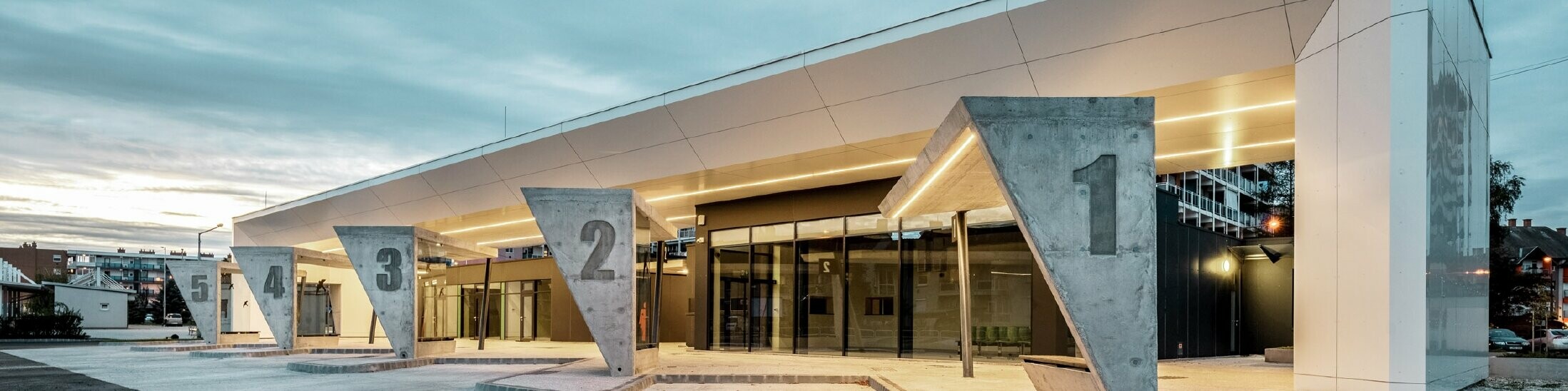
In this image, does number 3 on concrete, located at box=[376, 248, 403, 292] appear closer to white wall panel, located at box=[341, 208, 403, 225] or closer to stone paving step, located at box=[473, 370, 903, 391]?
stone paving step, located at box=[473, 370, 903, 391]

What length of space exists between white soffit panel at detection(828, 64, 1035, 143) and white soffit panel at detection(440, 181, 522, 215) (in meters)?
11.4

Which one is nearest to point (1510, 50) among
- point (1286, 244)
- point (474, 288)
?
point (1286, 244)

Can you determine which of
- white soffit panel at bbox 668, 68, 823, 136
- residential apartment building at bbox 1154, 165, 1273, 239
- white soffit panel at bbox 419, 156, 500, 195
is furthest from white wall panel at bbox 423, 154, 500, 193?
residential apartment building at bbox 1154, 165, 1273, 239

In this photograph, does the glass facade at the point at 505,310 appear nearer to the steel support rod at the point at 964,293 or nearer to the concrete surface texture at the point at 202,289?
the concrete surface texture at the point at 202,289

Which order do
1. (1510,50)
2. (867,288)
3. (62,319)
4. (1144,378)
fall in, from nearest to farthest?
(1144,378) < (867,288) < (1510,50) < (62,319)

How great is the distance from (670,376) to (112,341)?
91.4 ft

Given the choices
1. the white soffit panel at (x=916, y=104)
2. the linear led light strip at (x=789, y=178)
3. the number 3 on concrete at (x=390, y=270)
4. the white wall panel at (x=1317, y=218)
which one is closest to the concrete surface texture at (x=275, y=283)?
the number 3 on concrete at (x=390, y=270)

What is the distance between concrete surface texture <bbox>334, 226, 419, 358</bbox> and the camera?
Result: 63.2ft

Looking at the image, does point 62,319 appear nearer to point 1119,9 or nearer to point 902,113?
point 902,113

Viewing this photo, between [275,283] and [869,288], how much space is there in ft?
47.4

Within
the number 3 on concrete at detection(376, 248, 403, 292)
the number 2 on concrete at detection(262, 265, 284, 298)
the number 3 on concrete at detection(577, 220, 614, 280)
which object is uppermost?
the number 3 on concrete at detection(577, 220, 614, 280)

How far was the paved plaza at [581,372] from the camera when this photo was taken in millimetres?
13352

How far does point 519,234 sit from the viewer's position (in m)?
35.3

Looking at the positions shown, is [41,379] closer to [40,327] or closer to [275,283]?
[275,283]
